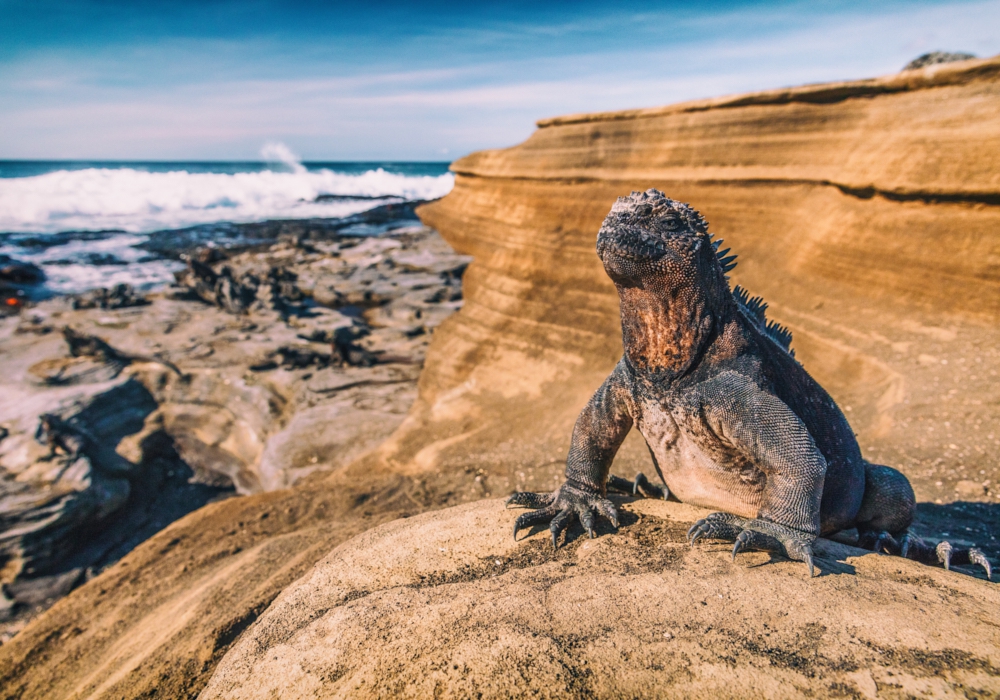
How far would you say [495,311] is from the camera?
10414mm

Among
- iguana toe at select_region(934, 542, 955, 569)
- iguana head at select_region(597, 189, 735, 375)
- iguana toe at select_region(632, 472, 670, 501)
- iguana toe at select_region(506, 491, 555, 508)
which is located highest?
iguana head at select_region(597, 189, 735, 375)

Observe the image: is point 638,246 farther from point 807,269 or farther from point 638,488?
point 807,269

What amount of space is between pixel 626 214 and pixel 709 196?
7.50m

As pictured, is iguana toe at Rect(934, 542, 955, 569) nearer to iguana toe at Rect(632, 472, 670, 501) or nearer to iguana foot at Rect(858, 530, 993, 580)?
iguana foot at Rect(858, 530, 993, 580)

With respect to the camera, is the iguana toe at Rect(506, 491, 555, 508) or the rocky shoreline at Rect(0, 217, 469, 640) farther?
the rocky shoreline at Rect(0, 217, 469, 640)

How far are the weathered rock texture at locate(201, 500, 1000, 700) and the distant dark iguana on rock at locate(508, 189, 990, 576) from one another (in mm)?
191

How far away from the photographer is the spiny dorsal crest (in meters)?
2.59

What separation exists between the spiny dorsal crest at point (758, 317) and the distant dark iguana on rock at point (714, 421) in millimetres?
11

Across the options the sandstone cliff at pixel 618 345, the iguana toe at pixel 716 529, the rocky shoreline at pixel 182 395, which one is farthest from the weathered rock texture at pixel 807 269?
the iguana toe at pixel 716 529

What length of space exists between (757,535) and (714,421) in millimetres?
470

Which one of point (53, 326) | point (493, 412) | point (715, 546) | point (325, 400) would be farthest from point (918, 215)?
point (53, 326)

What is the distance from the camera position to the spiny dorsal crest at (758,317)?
8.49 feet

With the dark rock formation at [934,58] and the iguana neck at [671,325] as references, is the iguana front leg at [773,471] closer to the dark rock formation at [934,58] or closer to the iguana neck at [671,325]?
the iguana neck at [671,325]

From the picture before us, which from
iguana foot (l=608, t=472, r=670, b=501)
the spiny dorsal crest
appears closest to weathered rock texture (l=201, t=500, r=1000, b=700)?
iguana foot (l=608, t=472, r=670, b=501)
